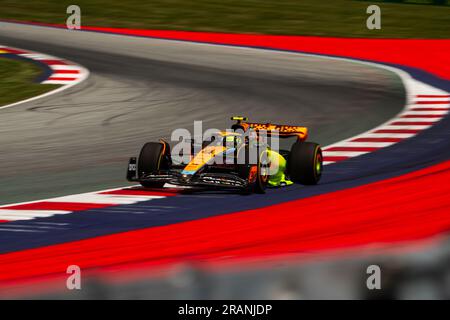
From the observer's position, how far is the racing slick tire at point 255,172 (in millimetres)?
11695

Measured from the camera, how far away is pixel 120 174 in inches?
527

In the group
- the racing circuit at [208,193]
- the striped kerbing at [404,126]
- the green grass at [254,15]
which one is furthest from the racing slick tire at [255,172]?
the green grass at [254,15]

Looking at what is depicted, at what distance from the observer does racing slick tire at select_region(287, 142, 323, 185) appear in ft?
40.4

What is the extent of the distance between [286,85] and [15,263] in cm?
1367

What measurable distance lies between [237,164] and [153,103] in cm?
788

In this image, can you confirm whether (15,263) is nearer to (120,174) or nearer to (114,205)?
(114,205)

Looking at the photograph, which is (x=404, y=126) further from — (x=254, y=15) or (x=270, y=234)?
(x=254, y=15)

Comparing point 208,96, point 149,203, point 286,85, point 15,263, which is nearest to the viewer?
point 15,263

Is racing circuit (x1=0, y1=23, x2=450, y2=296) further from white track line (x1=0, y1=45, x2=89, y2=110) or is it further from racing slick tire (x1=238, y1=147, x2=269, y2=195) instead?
white track line (x1=0, y1=45, x2=89, y2=110)

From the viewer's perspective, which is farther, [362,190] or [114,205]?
[362,190]

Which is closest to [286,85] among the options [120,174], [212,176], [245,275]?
[120,174]

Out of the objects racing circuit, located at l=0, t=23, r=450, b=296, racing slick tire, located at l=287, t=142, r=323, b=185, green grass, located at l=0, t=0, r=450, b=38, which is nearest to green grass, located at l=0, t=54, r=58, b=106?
racing circuit, located at l=0, t=23, r=450, b=296

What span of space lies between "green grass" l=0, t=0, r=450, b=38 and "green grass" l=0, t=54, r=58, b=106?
32.0 feet
